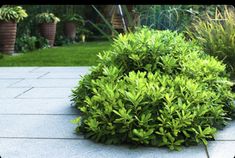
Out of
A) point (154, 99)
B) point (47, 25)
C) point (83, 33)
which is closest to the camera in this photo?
point (154, 99)

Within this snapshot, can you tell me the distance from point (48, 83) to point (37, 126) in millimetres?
2075

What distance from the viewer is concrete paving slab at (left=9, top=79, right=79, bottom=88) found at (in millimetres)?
4508

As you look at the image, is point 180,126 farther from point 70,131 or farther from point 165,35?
point 165,35

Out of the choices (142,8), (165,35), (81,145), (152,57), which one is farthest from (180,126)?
(142,8)

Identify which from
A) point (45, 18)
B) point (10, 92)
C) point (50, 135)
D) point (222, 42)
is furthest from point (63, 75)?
point (45, 18)

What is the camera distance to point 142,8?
537 centimetres

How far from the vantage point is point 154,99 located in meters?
2.24

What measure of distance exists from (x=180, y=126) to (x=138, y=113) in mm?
258

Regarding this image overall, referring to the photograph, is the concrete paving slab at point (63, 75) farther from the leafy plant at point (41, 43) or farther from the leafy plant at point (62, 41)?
the leafy plant at point (62, 41)

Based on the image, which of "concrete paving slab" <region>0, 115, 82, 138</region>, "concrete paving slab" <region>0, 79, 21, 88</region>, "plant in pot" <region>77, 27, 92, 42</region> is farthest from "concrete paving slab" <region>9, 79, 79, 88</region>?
"plant in pot" <region>77, 27, 92, 42</region>

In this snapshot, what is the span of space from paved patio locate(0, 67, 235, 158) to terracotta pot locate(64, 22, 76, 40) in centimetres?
772

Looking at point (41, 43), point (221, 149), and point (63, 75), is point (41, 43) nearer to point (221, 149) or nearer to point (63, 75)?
point (63, 75)

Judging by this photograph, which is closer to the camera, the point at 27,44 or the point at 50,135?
the point at 50,135

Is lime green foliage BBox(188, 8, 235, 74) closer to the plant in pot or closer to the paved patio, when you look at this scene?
the paved patio
